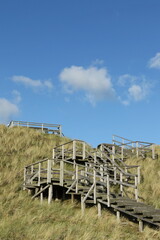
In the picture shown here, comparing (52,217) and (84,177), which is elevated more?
(84,177)

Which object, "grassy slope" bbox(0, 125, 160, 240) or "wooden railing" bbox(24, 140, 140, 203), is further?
"wooden railing" bbox(24, 140, 140, 203)

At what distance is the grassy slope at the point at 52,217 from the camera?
36.8ft

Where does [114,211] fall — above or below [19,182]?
below

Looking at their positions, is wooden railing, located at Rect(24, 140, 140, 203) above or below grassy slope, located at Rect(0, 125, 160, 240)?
above

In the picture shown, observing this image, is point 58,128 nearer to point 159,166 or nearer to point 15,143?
point 15,143

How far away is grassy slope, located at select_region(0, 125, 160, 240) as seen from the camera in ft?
36.8

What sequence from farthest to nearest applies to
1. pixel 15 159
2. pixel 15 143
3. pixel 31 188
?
pixel 15 143, pixel 15 159, pixel 31 188

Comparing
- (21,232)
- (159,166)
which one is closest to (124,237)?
(21,232)

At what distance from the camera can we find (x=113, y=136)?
29.5 m

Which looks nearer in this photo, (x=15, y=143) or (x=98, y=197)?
(x=98, y=197)

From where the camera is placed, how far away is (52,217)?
1379 centimetres

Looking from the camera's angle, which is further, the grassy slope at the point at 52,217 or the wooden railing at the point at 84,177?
the wooden railing at the point at 84,177

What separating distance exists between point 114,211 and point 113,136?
14613 millimetres

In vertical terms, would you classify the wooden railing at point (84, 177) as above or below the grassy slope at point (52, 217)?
above
